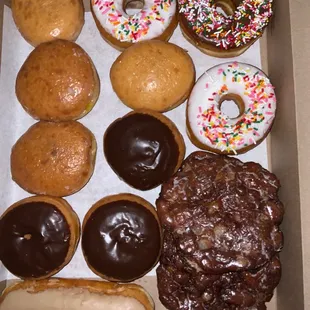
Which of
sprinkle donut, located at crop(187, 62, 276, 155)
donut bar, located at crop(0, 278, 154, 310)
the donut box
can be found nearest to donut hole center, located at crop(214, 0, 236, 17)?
the donut box

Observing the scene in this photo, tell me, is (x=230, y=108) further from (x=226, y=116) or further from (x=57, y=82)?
(x=57, y=82)

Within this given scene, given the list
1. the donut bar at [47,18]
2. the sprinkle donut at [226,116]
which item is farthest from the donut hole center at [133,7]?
the sprinkle donut at [226,116]

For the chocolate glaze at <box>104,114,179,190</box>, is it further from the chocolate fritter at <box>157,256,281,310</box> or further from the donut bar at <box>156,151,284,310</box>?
the chocolate fritter at <box>157,256,281,310</box>

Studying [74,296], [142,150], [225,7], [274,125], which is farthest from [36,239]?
[225,7]

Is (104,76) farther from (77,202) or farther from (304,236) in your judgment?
(304,236)

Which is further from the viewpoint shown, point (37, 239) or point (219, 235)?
point (37, 239)
